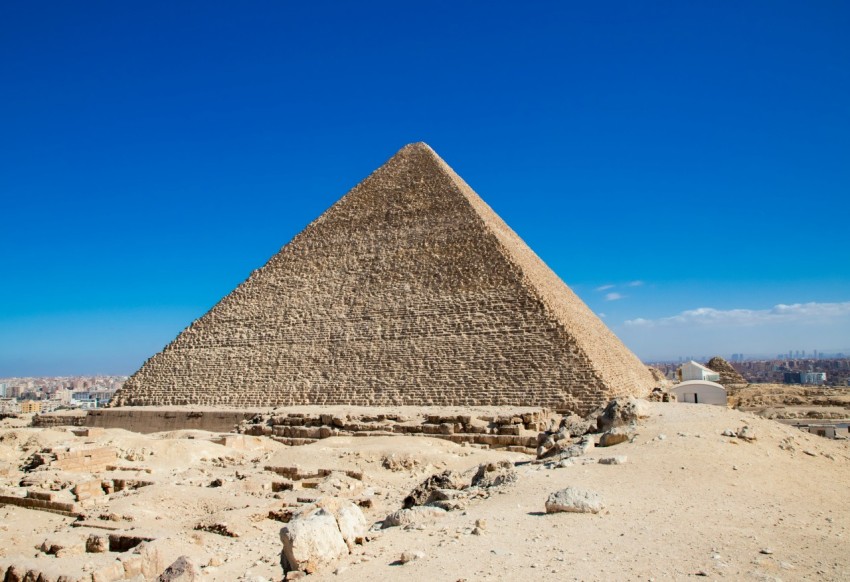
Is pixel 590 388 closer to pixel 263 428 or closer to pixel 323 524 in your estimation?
pixel 263 428

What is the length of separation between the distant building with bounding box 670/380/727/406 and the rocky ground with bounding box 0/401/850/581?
13.3 meters

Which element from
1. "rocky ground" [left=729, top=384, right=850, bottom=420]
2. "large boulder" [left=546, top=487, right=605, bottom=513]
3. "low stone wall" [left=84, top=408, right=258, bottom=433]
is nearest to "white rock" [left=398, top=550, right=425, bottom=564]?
"large boulder" [left=546, top=487, right=605, bottom=513]

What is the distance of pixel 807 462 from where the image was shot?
26.1 feet

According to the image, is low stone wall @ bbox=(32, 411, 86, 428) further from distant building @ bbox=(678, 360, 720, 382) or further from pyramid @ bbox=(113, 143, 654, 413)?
distant building @ bbox=(678, 360, 720, 382)

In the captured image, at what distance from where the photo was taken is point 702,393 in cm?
2302

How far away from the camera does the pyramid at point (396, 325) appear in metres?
20.2

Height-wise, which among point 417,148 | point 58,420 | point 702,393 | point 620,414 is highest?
point 417,148

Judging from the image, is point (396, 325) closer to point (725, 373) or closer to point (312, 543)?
point (312, 543)

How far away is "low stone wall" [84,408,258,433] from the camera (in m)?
21.5

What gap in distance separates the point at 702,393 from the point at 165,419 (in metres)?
19.0

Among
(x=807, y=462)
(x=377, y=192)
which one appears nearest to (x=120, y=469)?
(x=807, y=462)

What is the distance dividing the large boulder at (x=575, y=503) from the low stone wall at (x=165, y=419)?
16785 mm

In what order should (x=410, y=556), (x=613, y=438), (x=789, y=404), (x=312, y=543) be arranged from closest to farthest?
(x=410, y=556), (x=312, y=543), (x=613, y=438), (x=789, y=404)

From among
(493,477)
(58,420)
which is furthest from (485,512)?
(58,420)
